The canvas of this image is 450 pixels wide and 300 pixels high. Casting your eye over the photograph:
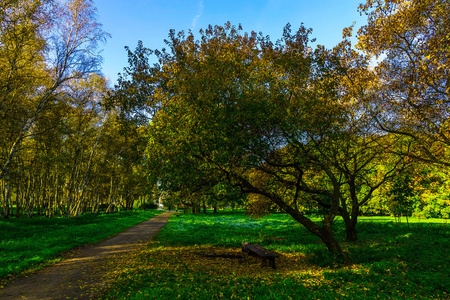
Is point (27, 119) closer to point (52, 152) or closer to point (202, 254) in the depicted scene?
point (52, 152)

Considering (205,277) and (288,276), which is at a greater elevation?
(288,276)

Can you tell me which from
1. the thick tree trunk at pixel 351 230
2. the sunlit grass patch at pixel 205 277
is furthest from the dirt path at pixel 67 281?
the thick tree trunk at pixel 351 230

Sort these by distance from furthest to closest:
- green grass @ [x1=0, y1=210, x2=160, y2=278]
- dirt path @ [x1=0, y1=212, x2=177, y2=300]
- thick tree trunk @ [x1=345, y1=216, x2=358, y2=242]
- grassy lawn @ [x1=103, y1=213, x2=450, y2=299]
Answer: thick tree trunk @ [x1=345, y1=216, x2=358, y2=242], green grass @ [x1=0, y1=210, x2=160, y2=278], dirt path @ [x1=0, y1=212, x2=177, y2=300], grassy lawn @ [x1=103, y1=213, x2=450, y2=299]

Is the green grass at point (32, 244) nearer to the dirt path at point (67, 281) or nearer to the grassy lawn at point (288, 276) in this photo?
the dirt path at point (67, 281)

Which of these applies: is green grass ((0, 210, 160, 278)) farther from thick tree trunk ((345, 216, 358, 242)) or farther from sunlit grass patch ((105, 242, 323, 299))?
thick tree trunk ((345, 216, 358, 242))

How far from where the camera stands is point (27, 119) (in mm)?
20188

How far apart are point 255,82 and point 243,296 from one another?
770cm

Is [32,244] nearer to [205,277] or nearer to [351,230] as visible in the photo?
[205,277]

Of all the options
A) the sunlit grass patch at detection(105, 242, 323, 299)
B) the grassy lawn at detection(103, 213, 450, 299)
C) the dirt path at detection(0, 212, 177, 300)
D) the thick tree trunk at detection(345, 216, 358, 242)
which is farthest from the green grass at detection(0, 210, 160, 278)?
the thick tree trunk at detection(345, 216, 358, 242)

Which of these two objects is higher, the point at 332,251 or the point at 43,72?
the point at 43,72

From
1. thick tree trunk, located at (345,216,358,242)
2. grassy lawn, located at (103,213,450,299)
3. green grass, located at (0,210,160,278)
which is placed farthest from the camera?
thick tree trunk, located at (345,216,358,242)

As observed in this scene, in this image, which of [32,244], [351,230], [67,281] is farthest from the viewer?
[351,230]

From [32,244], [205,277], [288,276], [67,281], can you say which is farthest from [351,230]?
[32,244]

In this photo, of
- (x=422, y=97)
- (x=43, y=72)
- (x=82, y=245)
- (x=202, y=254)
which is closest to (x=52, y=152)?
(x=43, y=72)
